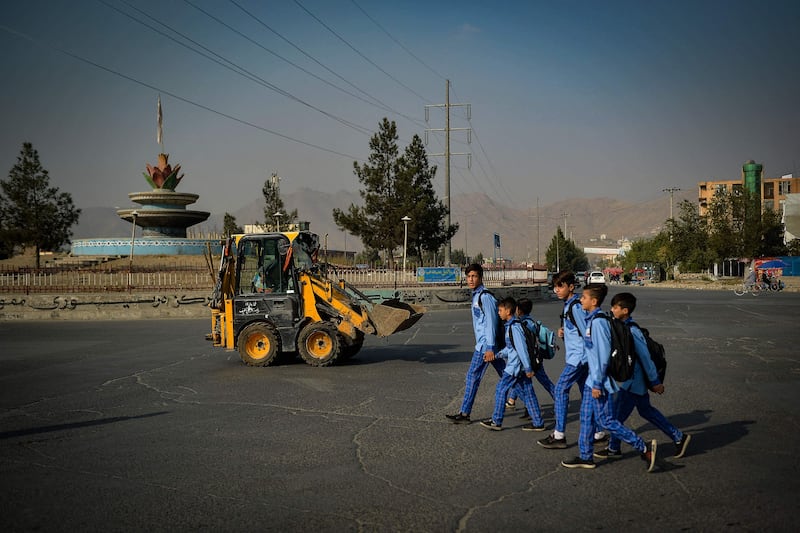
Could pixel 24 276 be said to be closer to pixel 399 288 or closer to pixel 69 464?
pixel 399 288

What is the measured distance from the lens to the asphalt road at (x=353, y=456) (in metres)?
4.70

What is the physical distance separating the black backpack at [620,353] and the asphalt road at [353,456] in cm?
88

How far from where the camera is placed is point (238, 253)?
502 inches

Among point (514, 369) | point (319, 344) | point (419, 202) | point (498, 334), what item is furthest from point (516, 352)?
point (419, 202)

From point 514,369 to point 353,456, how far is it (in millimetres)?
1924

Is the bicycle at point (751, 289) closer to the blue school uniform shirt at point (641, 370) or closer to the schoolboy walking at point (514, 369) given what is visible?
the schoolboy walking at point (514, 369)

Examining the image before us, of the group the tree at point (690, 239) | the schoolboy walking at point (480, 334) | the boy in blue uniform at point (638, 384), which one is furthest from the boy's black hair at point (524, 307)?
the tree at point (690, 239)

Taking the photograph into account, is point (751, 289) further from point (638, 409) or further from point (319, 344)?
point (638, 409)

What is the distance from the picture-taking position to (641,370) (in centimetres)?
569

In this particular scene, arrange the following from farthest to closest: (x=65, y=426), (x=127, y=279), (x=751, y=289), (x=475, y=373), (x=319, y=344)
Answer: (x=751, y=289)
(x=127, y=279)
(x=319, y=344)
(x=65, y=426)
(x=475, y=373)

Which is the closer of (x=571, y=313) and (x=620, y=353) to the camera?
(x=620, y=353)

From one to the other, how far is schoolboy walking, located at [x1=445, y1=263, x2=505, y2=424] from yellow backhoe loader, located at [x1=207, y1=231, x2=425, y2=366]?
461 centimetres

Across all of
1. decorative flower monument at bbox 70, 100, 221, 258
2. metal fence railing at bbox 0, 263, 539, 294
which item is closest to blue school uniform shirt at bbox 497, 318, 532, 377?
metal fence railing at bbox 0, 263, 539, 294

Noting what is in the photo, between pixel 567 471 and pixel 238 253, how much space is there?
28.4ft
